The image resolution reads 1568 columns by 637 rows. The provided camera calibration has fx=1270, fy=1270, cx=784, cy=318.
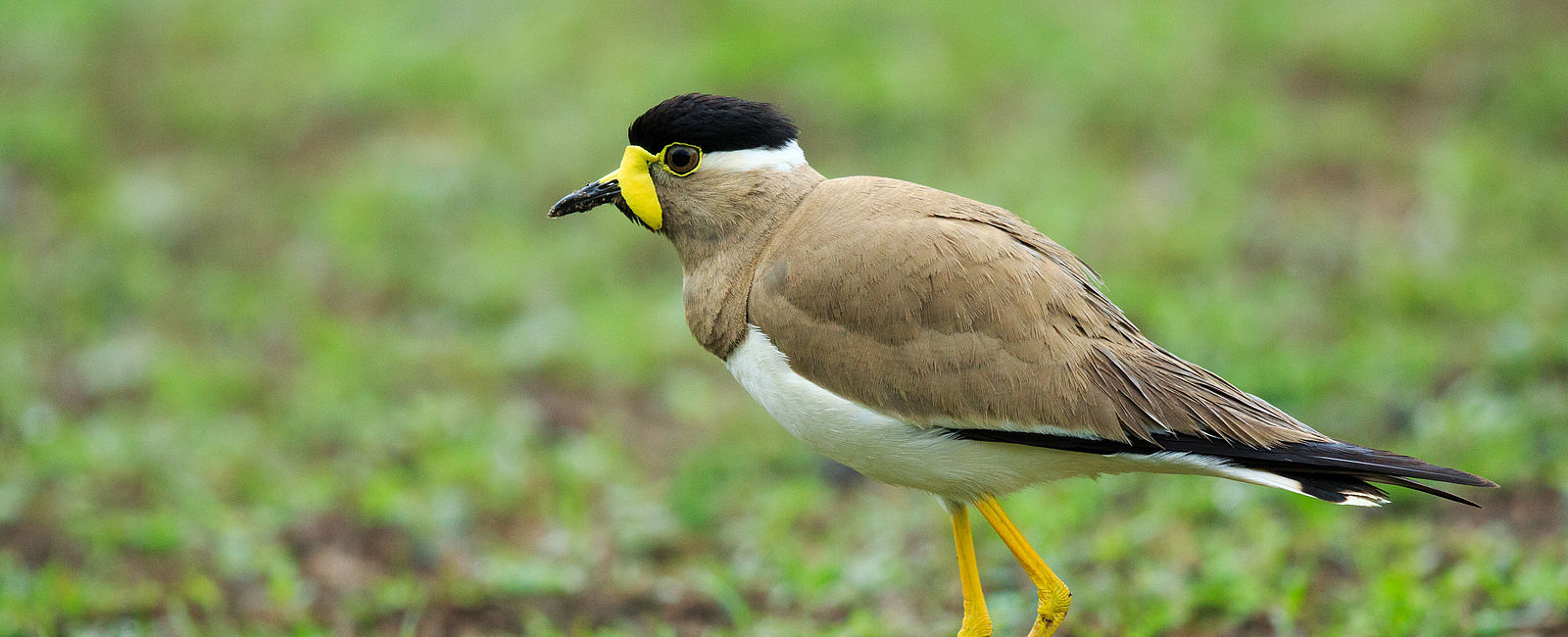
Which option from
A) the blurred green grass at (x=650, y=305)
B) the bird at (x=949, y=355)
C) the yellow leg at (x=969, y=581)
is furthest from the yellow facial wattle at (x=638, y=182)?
the blurred green grass at (x=650, y=305)

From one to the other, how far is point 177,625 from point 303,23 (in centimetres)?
612

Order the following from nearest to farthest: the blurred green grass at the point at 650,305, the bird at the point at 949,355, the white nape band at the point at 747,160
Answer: the bird at the point at 949,355
the white nape band at the point at 747,160
the blurred green grass at the point at 650,305

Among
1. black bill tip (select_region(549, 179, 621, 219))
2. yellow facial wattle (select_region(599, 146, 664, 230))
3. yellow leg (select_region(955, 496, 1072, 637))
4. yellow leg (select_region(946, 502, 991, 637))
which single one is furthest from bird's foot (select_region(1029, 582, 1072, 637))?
black bill tip (select_region(549, 179, 621, 219))

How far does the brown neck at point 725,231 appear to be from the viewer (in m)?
3.45

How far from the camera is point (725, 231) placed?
11.6 ft

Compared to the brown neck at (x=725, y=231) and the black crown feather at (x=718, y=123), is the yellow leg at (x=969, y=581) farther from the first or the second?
the black crown feather at (x=718, y=123)

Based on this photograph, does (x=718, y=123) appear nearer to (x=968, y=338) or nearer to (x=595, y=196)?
(x=595, y=196)

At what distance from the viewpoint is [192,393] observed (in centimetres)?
601

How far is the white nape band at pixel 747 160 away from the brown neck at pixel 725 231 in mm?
17

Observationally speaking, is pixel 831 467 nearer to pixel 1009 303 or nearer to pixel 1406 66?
pixel 1009 303

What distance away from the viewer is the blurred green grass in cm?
434

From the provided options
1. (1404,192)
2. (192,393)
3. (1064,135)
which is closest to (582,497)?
(192,393)

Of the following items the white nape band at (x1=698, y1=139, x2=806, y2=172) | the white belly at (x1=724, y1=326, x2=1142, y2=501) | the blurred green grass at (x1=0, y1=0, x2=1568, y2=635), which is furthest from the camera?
the blurred green grass at (x1=0, y1=0, x2=1568, y2=635)

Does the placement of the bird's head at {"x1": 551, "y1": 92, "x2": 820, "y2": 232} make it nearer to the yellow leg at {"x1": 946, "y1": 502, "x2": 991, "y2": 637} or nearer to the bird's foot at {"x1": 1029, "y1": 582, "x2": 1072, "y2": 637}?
the yellow leg at {"x1": 946, "y1": 502, "x2": 991, "y2": 637}
